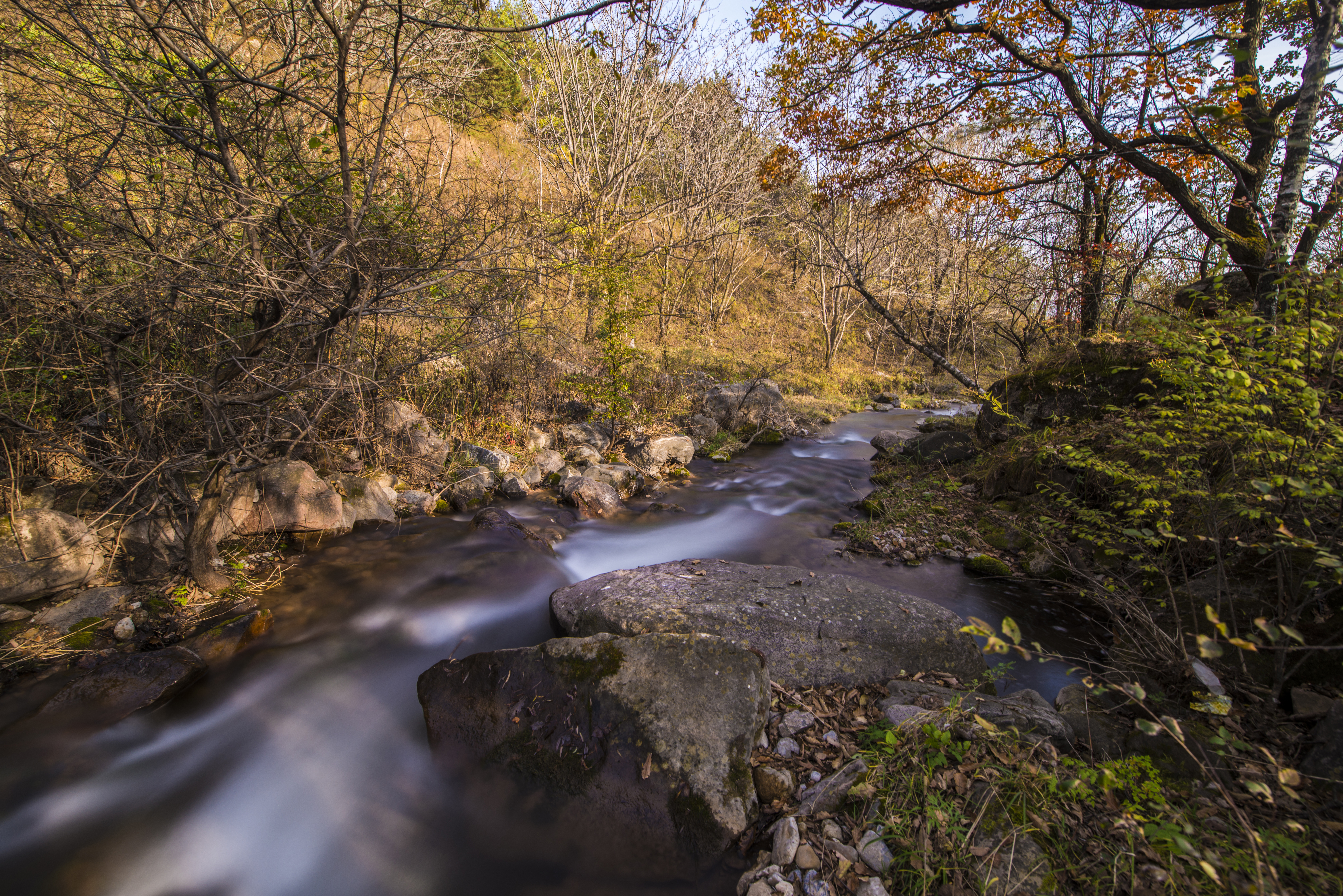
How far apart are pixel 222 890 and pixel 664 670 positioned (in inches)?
104

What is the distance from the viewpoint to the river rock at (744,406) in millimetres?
12266

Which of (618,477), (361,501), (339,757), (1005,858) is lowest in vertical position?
(339,757)

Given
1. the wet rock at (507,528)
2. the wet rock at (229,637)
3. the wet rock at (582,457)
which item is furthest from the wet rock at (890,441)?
the wet rock at (229,637)

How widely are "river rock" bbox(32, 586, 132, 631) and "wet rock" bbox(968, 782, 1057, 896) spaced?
20.0 feet

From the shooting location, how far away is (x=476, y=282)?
5.49m

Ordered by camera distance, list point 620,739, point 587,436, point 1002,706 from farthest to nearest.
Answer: point 587,436
point 1002,706
point 620,739

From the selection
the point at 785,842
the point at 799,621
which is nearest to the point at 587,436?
the point at 799,621

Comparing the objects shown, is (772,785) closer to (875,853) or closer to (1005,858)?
(875,853)

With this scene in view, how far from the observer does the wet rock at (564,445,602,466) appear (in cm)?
870

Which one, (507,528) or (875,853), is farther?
(507,528)

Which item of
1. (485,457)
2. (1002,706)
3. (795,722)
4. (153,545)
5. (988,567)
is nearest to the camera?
(1002,706)

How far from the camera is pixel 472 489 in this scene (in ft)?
23.4

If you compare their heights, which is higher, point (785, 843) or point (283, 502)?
point (283, 502)

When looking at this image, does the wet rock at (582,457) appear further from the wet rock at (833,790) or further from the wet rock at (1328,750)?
the wet rock at (1328,750)
